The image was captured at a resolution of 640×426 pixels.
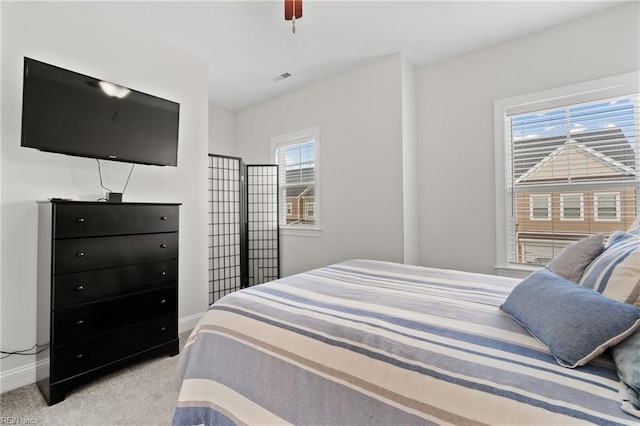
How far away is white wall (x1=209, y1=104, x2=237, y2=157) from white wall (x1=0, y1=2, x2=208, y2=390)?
1417 mm

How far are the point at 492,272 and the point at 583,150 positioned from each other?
4.36 feet

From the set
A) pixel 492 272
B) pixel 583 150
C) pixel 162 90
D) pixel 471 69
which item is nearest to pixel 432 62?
pixel 471 69

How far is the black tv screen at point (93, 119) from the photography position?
185 cm

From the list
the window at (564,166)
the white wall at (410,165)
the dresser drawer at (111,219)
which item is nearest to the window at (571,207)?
the window at (564,166)

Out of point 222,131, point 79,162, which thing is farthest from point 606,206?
point 222,131

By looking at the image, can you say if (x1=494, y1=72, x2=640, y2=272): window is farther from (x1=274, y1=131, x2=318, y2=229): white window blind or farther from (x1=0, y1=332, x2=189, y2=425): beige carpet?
(x1=0, y1=332, x2=189, y2=425): beige carpet

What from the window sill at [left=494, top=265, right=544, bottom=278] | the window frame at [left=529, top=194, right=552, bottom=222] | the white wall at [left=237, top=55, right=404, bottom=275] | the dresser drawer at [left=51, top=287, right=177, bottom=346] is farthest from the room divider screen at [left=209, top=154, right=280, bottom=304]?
the window frame at [left=529, top=194, right=552, bottom=222]

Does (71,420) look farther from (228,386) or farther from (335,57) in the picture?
(335,57)

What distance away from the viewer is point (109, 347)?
2.02 m

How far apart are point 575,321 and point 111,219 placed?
8.39ft

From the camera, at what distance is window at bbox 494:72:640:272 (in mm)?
2330

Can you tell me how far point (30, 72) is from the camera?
5.92 feet

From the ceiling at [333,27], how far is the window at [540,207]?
5.04ft

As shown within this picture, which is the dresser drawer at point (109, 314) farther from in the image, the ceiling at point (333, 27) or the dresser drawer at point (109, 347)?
the ceiling at point (333, 27)
